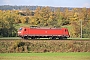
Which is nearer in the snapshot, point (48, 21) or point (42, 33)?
point (42, 33)

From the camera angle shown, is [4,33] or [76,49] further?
[4,33]

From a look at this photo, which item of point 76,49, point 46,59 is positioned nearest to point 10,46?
point 76,49

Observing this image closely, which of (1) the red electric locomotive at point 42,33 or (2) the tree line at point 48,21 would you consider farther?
(2) the tree line at point 48,21

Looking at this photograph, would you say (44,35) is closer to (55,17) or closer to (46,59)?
(46,59)

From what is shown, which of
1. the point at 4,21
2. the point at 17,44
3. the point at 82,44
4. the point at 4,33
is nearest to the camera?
the point at 17,44

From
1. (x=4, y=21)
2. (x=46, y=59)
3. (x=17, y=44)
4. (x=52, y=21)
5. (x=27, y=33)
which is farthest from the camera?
(x=52, y=21)

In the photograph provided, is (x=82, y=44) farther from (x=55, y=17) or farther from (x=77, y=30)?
(x=55, y=17)

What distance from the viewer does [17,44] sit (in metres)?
28.6

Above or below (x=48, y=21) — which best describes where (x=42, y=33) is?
below

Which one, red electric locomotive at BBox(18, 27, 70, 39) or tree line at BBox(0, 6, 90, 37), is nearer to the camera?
red electric locomotive at BBox(18, 27, 70, 39)

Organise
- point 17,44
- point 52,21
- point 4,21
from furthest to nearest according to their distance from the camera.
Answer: point 52,21 < point 4,21 < point 17,44

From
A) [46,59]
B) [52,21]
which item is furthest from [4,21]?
[46,59]

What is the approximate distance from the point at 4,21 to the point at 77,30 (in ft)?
58.4

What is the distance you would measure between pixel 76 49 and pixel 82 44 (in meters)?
2.12
